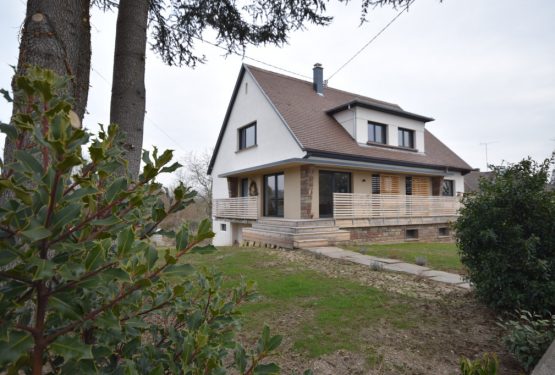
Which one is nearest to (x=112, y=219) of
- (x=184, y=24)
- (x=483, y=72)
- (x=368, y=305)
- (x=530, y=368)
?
(x=530, y=368)

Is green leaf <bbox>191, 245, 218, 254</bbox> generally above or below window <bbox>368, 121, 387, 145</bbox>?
below

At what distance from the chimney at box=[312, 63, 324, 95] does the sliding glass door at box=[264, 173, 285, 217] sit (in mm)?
6196

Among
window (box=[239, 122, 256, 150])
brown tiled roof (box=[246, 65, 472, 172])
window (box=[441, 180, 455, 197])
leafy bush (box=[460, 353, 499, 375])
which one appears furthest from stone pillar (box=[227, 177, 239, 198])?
leafy bush (box=[460, 353, 499, 375])

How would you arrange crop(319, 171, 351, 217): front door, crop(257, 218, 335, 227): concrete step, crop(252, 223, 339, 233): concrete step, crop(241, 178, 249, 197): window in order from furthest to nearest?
crop(241, 178, 249, 197): window < crop(319, 171, 351, 217): front door < crop(257, 218, 335, 227): concrete step < crop(252, 223, 339, 233): concrete step

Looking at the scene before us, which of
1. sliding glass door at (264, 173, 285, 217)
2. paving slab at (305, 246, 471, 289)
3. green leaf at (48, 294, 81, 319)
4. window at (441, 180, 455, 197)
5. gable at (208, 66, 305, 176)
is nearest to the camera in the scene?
green leaf at (48, 294, 81, 319)

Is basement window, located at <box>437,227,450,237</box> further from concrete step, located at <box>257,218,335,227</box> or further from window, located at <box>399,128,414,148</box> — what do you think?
concrete step, located at <box>257,218,335,227</box>

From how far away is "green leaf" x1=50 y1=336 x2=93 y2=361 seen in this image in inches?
24.6

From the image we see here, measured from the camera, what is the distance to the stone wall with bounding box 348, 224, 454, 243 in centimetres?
1219

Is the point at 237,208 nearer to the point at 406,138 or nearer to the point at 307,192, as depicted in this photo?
the point at 307,192

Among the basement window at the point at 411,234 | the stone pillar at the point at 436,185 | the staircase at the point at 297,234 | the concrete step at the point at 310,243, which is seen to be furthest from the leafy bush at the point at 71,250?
the stone pillar at the point at 436,185

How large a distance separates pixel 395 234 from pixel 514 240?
10.2 meters

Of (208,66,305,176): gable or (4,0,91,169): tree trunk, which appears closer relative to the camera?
(4,0,91,169): tree trunk

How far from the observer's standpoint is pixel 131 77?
9.96 feet

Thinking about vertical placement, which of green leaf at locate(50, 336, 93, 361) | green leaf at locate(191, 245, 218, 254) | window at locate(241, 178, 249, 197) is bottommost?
green leaf at locate(50, 336, 93, 361)
